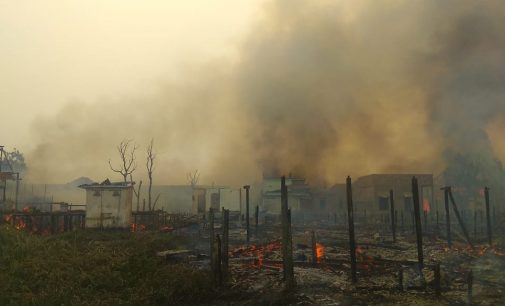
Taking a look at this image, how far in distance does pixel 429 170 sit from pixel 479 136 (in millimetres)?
8394

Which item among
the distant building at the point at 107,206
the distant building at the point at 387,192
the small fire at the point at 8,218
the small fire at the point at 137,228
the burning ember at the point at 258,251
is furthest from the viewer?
the distant building at the point at 387,192

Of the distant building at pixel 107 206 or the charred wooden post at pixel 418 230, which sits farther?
the distant building at pixel 107 206

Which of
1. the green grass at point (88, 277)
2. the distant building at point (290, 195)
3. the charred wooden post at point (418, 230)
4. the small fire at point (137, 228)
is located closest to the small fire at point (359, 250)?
the charred wooden post at point (418, 230)

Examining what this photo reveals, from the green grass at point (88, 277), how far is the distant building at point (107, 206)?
341 inches

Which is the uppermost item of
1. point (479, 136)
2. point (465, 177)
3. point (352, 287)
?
point (479, 136)

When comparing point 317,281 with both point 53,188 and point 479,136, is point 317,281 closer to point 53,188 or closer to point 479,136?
point 479,136

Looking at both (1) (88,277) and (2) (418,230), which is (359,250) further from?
(1) (88,277)

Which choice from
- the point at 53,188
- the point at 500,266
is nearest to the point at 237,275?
the point at 500,266

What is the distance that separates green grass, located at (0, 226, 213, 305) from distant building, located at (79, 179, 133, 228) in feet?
28.5

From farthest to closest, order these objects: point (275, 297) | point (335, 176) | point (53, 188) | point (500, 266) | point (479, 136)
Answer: point (53, 188), point (335, 176), point (479, 136), point (500, 266), point (275, 297)

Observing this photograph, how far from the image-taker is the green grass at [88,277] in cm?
1134

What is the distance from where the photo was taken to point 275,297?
439 inches

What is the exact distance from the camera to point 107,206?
27.2m

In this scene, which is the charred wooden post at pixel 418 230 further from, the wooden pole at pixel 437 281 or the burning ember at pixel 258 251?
the burning ember at pixel 258 251
